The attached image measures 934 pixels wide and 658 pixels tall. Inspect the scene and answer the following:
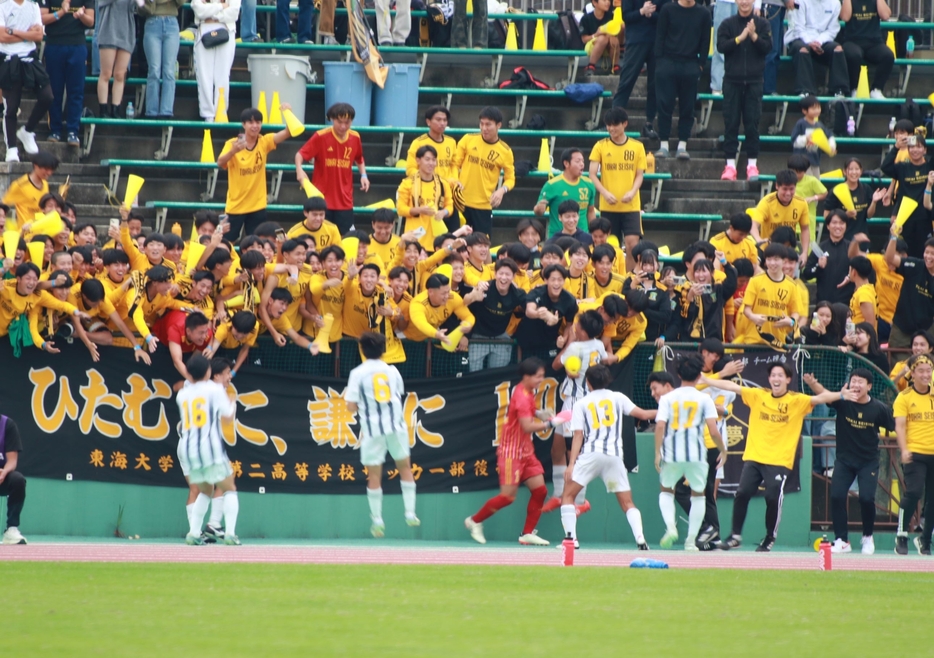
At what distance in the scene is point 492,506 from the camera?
575 inches

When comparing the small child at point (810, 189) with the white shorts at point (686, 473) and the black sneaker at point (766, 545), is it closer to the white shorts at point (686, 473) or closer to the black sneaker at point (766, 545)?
the black sneaker at point (766, 545)

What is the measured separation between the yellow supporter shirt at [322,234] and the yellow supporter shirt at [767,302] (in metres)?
4.59

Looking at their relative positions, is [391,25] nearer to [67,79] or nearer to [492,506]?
[67,79]

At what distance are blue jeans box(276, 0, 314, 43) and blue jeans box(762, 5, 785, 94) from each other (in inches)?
273

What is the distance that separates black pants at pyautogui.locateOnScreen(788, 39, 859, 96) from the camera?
21.9m

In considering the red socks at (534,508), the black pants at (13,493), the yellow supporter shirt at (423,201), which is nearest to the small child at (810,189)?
the yellow supporter shirt at (423,201)

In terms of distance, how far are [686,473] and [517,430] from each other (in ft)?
5.73

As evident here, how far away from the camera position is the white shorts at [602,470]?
13992 millimetres

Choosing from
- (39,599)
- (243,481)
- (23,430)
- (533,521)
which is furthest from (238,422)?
(39,599)

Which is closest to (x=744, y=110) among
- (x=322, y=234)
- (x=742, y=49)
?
(x=742, y=49)

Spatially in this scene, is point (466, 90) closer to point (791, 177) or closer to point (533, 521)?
point (791, 177)

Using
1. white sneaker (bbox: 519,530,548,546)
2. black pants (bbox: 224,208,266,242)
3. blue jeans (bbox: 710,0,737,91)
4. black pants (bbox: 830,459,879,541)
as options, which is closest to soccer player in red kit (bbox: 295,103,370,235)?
black pants (bbox: 224,208,266,242)

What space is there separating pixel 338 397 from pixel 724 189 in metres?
8.05

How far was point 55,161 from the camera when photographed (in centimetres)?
1625
